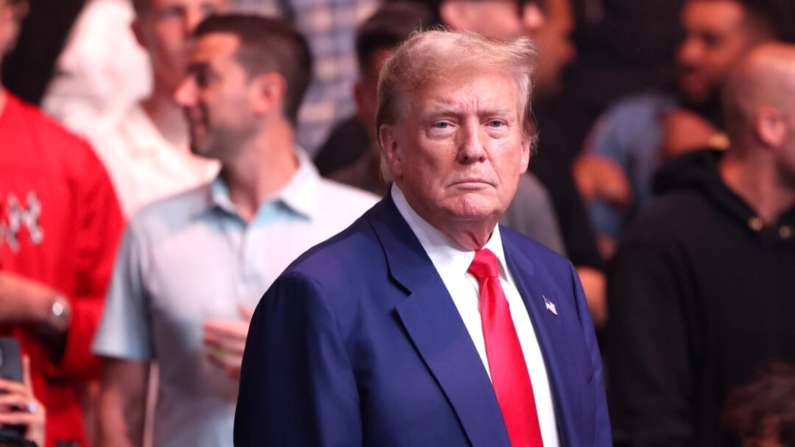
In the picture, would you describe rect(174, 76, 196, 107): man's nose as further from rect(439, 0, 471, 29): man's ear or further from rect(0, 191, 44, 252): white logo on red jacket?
rect(439, 0, 471, 29): man's ear

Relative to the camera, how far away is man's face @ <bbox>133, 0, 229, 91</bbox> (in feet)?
12.4

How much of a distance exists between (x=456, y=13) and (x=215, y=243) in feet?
5.07

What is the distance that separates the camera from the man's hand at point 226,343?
263 centimetres

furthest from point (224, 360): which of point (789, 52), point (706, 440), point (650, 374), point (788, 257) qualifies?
point (789, 52)

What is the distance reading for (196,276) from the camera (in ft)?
9.14

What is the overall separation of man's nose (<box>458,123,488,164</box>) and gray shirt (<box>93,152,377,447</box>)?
3.41 ft

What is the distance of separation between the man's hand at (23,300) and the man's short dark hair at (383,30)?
1.18 metres

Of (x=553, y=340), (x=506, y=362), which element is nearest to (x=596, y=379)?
(x=553, y=340)

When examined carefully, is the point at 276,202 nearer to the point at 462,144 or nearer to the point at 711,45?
the point at 462,144

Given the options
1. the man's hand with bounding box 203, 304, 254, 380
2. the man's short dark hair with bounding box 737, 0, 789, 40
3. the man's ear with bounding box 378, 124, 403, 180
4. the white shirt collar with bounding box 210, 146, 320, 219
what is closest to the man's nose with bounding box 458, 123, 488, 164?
the man's ear with bounding box 378, 124, 403, 180

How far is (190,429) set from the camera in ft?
8.77

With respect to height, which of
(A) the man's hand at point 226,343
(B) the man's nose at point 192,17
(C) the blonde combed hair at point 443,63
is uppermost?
(C) the blonde combed hair at point 443,63

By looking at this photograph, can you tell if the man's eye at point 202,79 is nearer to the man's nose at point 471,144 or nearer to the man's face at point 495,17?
the man's face at point 495,17

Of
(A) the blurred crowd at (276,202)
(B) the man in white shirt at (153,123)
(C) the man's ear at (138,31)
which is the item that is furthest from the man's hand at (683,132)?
(C) the man's ear at (138,31)
